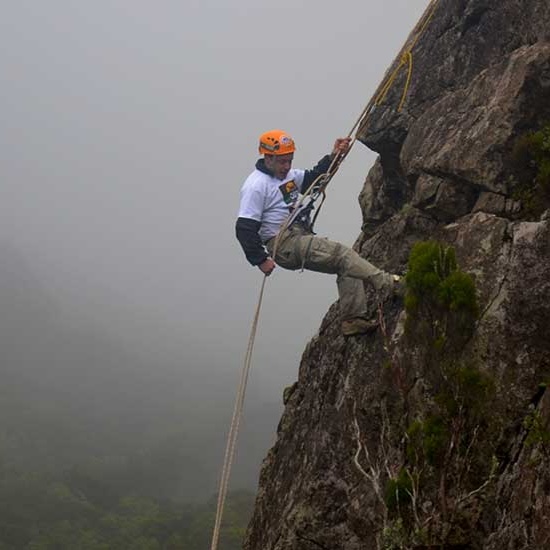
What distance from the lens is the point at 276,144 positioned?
10.3 m

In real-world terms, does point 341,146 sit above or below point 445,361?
above

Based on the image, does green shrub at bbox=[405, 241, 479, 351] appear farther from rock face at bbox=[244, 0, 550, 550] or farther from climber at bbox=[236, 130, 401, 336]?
climber at bbox=[236, 130, 401, 336]

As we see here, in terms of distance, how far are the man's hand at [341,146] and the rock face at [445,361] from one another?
55 cm

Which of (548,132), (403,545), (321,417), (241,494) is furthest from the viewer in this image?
(241,494)

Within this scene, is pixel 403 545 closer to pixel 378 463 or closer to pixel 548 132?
pixel 378 463

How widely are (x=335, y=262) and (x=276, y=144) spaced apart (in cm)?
198

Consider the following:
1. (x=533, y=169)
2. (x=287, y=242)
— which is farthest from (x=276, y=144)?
(x=533, y=169)

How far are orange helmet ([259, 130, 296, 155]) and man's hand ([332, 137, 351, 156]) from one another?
0.92 m

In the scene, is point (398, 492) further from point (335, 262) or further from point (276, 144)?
point (276, 144)

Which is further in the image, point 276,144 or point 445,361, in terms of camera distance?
point 276,144

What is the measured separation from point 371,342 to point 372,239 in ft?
7.77

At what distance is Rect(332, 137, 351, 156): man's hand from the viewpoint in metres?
10.9

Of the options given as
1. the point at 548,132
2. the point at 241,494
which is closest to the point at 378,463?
the point at 548,132

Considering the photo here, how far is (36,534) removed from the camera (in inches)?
4473
